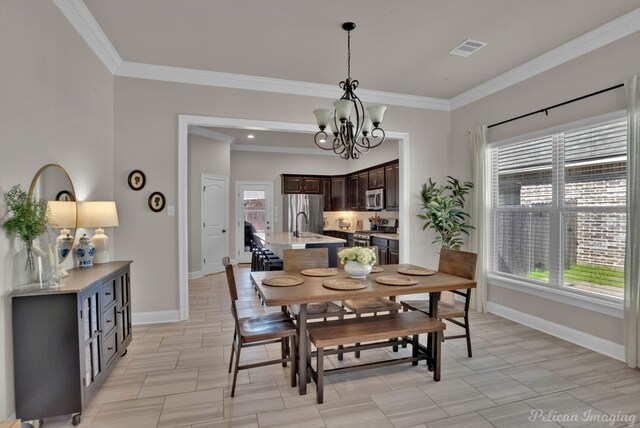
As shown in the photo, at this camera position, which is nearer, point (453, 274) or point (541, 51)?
point (453, 274)

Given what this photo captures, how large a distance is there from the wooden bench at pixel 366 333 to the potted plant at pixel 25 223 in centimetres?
188

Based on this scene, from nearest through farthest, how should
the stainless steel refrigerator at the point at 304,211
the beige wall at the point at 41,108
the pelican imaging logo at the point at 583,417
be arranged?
the beige wall at the point at 41,108, the pelican imaging logo at the point at 583,417, the stainless steel refrigerator at the point at 304,211

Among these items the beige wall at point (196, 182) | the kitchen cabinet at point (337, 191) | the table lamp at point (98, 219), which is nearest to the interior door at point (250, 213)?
the beige wall at point (196, 182)

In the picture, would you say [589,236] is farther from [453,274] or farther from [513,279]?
[453,274]

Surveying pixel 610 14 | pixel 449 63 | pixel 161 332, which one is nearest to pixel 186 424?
pixel 161 332

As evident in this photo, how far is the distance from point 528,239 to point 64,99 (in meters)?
4.81

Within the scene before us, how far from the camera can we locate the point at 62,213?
2594 millimetres

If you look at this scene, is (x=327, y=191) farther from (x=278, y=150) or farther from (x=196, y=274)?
(x=196, y=274)

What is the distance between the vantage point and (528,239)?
3.93 meters

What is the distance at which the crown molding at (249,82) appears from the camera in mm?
3807

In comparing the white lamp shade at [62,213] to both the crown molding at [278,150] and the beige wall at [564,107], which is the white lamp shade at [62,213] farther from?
the crown molding at [278,150]

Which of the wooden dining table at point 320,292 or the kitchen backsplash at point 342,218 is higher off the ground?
the kitchen backsplash at point 342,218

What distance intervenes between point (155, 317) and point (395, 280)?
9.58 feet

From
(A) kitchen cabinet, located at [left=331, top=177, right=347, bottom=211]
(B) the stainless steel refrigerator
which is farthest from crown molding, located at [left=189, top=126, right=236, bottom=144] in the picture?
(A) kitchen cabinet, located at [left=331, top=177, right=347, bottom=211]
